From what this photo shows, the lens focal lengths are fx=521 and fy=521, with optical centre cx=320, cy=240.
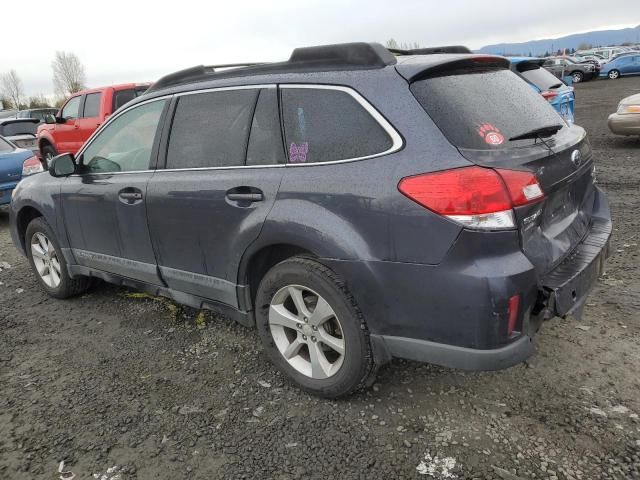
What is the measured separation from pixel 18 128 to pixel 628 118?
13779mm

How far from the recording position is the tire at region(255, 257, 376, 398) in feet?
8.36

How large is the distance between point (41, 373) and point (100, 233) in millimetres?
1056

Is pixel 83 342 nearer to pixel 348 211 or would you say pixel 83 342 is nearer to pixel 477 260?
pixel 348 211

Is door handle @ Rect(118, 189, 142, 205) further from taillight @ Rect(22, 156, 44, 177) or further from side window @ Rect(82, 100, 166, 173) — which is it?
taillight @ Rect(22, 156, 44, 177)

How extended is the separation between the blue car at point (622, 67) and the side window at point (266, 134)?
117 feet

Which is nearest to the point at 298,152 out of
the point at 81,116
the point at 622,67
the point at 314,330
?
→ the point at 314,330

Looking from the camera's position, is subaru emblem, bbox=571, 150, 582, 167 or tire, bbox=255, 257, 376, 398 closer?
tire, bbox=255, 257, 376, 398

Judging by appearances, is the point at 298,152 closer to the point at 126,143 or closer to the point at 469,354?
the point at 469,354

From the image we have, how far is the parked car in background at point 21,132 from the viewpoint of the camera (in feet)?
40.2

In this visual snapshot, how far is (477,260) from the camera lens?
2172 mm

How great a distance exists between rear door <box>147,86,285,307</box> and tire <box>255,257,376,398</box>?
27 centimetres

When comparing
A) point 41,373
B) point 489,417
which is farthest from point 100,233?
point 489,417

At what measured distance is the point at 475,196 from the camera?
217 cm

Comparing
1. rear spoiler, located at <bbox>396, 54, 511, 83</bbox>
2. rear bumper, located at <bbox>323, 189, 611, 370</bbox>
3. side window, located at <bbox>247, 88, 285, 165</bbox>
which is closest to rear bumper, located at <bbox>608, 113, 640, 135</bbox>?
rear spoiler, located at <bbox>396, 54, 511, 83</bbox>
